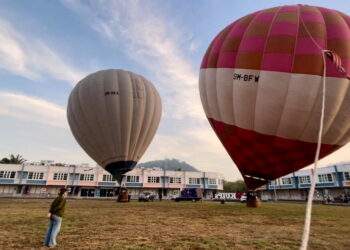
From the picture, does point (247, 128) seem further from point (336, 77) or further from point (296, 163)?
point (336, 77)

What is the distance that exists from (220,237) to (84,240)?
4.61m

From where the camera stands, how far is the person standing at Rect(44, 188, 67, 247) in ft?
21.9

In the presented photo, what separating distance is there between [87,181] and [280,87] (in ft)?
225

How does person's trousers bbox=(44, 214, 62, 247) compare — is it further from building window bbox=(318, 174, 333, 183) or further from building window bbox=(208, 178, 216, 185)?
building window bbox=(318, 174, 333, 183)

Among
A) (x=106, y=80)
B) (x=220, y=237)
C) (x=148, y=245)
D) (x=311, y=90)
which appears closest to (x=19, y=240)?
(x=148, y=245)

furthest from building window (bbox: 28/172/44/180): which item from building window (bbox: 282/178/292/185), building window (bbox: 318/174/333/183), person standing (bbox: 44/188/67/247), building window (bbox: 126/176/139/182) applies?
building window (bbox: 318/174/333/183)

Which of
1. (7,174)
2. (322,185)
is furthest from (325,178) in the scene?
Answer: (7,174)

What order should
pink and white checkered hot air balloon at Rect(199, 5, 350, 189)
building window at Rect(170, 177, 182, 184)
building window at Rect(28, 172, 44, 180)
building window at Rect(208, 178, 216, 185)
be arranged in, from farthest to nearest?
building window at Rect(208, 178, 216, 185) → building window at Rect(170, 177, 182, 184) → building window at Rect(28, 172, 44, 180) → pink and white checkered hot air balloon at Rect(199, 5, 350, 189)

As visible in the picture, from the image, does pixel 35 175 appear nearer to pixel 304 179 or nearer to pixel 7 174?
pixel 7 174

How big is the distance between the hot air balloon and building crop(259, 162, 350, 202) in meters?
43.0

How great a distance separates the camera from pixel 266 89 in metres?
11.0

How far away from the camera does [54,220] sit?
22.5 ft

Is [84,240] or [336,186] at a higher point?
[336,186]

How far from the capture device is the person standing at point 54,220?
6681mm
